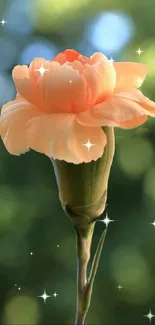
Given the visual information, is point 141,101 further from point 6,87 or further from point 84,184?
point 6,87

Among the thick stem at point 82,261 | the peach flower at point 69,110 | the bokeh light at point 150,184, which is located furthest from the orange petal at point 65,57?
the bokeh light at point 150,184

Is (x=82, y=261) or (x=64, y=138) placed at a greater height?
(x=64, y=138)

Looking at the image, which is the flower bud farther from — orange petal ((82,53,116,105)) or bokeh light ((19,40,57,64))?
bokeh light ((19,40,57,64))

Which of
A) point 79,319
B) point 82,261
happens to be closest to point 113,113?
point 82,261

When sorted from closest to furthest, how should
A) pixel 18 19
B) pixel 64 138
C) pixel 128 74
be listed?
1. pixel 64 138
2. pixel 128 74
3. pixel 18 19

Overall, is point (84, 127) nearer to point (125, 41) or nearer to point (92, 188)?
point (92, 188)

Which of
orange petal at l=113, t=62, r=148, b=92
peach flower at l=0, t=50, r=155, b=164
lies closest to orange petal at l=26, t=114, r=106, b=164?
peach flower at l=0, t=50, r=155, b=164

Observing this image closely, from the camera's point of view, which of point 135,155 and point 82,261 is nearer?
point 82,261

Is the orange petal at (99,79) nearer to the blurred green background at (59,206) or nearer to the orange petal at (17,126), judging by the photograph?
the orange petal at (17,126)
